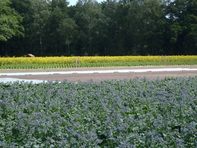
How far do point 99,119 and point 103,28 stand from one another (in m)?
70.6

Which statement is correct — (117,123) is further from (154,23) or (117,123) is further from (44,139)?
(154,23)

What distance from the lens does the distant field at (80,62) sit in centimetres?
4397

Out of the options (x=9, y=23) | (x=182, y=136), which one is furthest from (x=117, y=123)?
(x=9, y=23)

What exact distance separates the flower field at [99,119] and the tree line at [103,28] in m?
57.0

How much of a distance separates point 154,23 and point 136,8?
15.9ft

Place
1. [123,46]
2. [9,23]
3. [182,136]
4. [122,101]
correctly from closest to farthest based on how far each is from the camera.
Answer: [182,136]
[122,101]
[9,23]
[123,46]

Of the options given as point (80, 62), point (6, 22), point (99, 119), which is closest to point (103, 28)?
point (6, 22)

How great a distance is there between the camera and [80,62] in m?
46.0

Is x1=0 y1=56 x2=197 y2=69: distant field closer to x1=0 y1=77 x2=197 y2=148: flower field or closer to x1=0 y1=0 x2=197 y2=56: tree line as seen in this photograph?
x1=0 y1=0 x2=197 y2=56: tree line

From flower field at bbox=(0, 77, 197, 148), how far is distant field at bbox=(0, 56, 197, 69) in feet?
108

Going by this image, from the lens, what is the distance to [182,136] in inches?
256

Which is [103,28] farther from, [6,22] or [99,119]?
[99,119]

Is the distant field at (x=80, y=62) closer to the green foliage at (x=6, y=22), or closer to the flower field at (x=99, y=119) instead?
the green foliage at (x=6, y=22)

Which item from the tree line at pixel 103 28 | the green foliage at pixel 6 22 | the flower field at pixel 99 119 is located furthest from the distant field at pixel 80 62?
the flower field at pixel 99 119
